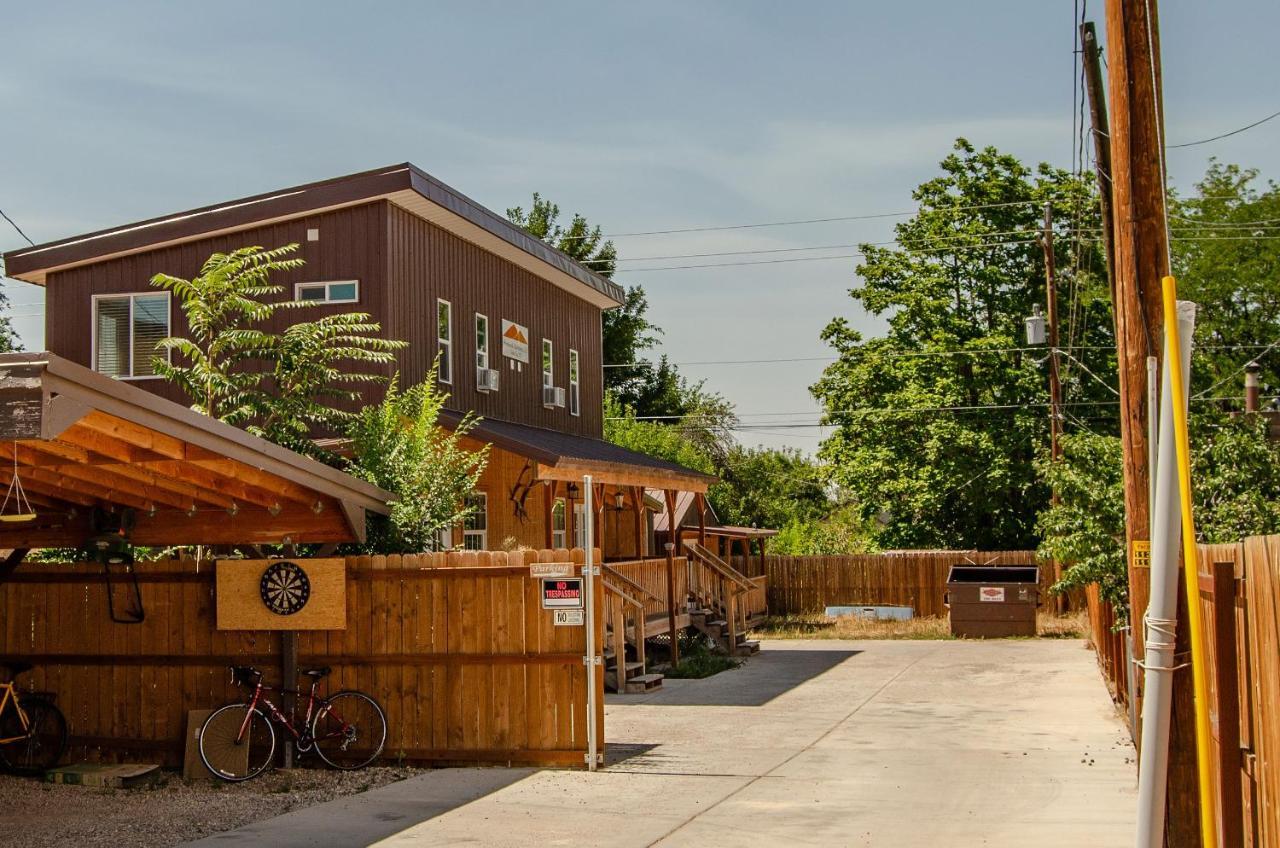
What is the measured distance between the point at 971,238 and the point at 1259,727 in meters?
39.2

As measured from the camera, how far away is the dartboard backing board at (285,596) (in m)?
13.5

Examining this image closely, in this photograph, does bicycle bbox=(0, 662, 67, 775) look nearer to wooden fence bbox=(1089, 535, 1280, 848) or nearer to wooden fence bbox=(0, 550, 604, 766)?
wooden fence bbox=(0, 550, 604, 766)

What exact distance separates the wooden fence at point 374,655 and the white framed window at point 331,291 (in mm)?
8626

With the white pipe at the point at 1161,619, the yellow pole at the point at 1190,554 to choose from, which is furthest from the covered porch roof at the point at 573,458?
the yellow pole at the point at 1190,554

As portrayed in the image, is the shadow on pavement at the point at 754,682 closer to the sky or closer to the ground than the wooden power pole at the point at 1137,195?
closer to the ground

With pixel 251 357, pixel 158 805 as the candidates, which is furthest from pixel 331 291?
pixel 158 805

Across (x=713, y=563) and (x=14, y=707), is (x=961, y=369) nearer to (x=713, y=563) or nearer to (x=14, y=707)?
(x=713, y=563)

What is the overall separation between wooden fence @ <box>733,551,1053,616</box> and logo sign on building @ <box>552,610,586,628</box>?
24.5 meters

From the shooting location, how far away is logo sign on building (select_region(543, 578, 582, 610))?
13.2 meters

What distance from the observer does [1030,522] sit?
139 feet

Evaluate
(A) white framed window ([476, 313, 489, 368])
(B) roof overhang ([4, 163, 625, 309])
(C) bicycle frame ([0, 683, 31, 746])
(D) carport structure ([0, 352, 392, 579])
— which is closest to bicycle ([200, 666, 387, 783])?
(D) carport structure ([0, 352, 392, 579])

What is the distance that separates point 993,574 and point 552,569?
22.1 metres

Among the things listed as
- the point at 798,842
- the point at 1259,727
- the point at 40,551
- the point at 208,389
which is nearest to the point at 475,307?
the point at 208,389

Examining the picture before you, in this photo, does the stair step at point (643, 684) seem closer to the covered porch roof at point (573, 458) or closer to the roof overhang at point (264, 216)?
the covered porch roof at point (573, 458)
